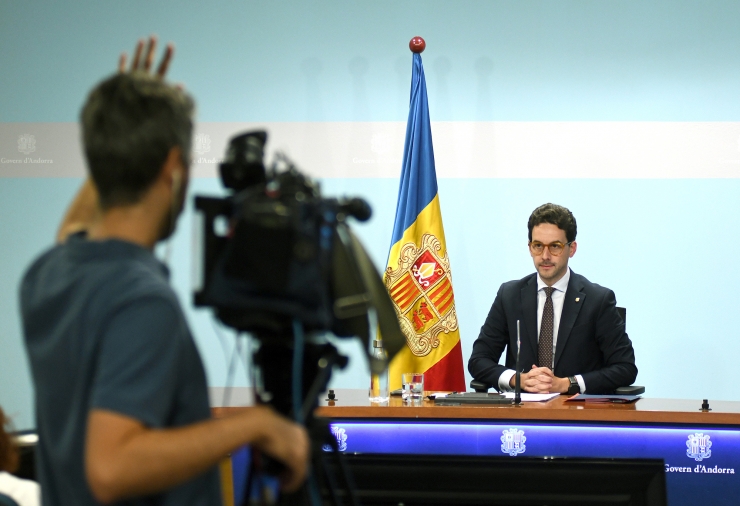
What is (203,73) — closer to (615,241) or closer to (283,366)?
(615,241)

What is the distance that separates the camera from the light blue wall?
4516 mm

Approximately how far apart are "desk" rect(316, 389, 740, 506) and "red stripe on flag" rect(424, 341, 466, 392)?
1035mm

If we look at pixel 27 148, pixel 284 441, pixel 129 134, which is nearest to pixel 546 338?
pixel 284 441

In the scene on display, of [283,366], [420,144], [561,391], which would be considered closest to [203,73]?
[420,144]

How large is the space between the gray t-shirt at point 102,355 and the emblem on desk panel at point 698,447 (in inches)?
89.4

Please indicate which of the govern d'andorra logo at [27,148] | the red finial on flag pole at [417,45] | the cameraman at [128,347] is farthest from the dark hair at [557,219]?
the govern d'andorra logo at [27,148]

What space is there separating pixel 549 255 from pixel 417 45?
147cm

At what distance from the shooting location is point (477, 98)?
185 inches

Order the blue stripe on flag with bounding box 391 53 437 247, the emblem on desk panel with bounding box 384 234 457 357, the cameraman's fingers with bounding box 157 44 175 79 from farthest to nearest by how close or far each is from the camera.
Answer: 1. the blue stripe on flag with bounding box 391 53 437 247
2. the emblem on desk panel with bounding box 384 234 457 357
3. the cameraman's fingers with bounding box 157 44 175 79

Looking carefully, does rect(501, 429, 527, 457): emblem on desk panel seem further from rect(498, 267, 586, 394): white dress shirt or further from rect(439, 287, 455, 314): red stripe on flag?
rect(439, 287, 455, 314): red stripe on flag

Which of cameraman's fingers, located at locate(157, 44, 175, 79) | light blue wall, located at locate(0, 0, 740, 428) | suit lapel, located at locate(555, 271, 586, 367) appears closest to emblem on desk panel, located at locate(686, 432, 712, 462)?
suit lapel, located at locate(555, 271, 586, 367)

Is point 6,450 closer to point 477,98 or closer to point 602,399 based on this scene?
point 602,399

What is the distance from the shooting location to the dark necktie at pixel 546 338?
3666 millimetres

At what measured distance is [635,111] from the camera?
4.59m
